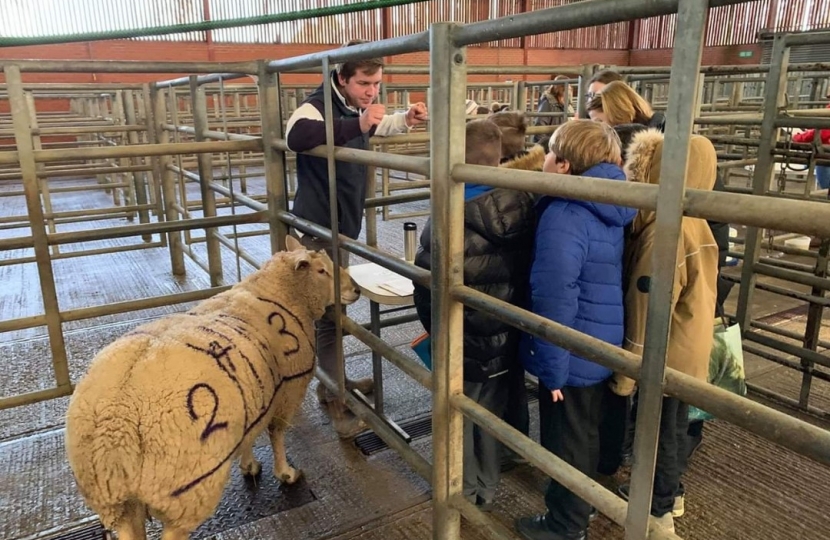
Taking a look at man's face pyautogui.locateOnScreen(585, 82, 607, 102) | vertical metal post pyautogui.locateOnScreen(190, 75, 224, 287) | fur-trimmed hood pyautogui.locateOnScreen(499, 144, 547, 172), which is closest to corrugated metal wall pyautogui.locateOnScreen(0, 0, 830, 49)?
vertical metal post pyautogui.locateOnScreen(190, 75, 224, 287)

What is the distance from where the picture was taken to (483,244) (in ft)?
6.93

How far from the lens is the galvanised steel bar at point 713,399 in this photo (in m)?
0.98

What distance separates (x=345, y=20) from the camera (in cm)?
1686

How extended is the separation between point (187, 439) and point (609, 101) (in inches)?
89.4

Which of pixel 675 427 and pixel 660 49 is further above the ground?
pixel 660 49

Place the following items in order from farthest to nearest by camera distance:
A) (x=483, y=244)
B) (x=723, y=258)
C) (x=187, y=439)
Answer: (x=723, y=258)
(x=483, y=244)
(x=187, y=439)

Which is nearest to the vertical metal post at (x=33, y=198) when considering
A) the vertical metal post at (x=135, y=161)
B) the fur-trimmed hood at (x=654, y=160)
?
the fur-trimmed hood at (x=654, y=160)

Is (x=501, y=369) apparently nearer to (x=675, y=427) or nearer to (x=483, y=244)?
(x=483, y=244)

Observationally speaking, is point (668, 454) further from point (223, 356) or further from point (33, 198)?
point (33, 198)

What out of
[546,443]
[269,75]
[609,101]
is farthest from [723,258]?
[269,75]

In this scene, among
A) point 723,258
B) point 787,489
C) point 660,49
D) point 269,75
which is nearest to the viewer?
point 787,489

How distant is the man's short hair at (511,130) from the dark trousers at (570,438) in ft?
3.07

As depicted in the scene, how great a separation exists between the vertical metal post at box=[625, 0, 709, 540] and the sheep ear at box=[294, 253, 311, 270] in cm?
166

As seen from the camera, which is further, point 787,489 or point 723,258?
point 723,258
